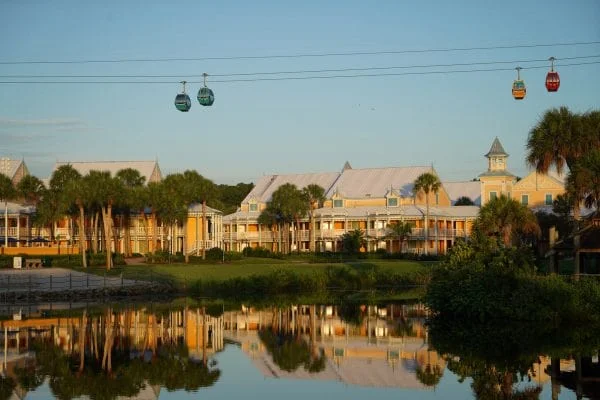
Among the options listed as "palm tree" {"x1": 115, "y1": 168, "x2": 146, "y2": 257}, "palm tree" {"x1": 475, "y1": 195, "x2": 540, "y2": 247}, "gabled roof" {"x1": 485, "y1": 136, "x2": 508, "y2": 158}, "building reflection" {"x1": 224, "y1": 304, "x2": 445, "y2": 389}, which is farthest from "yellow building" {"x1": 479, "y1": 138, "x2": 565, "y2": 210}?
"building reflection" {"x1": 224, "y1": 304, "x2": 445, "y2": 389}

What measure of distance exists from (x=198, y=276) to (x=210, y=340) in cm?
2550

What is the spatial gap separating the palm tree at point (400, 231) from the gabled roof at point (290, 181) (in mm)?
15087

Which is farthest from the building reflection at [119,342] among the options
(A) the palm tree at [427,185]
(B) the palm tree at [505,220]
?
(A) the palm tree at [427,185]

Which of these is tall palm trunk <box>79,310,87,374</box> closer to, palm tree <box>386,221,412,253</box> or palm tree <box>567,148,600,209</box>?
palm tree <box>567,148,600,209</box>

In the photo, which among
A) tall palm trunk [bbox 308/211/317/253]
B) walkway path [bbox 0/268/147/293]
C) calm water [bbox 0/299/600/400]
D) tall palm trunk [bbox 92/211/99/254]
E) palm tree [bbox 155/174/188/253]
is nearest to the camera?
calm water [bbox 0/299/600/400]

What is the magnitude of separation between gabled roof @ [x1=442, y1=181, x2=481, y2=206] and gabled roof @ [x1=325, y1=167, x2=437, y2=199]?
13415mm

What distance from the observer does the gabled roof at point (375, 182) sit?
99.8 m

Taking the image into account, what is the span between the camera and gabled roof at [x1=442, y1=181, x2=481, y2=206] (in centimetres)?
11375

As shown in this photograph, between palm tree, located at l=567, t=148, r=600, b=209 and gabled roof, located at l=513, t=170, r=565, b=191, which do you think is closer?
palm tree, located at l=567, t=148, r=600, b=209

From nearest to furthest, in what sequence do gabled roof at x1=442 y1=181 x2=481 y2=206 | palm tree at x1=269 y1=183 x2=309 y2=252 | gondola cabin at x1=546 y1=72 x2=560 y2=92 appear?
1. gondola cabin at x1=546 y1=72 x2=560 y2=92
2. palm tree at x1=269 y1=183 x2=309 y2=252
3. gabled roof at x1=442 y1=181 x2=481 y2=206

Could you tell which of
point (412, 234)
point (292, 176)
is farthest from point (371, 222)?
point (292, 176)

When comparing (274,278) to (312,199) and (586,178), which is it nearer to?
(586,178)

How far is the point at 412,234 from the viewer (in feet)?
299

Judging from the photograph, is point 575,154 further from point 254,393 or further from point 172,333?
point 254,393
